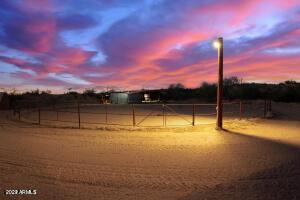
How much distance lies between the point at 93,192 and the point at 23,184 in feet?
5.49

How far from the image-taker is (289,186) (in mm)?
7566

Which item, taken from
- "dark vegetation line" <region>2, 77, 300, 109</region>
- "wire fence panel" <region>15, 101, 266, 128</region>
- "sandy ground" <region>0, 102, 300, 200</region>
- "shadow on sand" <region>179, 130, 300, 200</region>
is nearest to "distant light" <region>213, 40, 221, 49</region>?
"wire fence panel" <region>15, 101, 266, 128</region>

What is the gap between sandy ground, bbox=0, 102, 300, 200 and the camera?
7.36m

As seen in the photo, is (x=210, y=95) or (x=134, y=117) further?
(x=210, y=95)

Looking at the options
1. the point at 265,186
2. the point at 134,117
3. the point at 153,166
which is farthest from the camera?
the point at 134,117

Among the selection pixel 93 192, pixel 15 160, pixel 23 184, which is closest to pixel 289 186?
pixel 93 192

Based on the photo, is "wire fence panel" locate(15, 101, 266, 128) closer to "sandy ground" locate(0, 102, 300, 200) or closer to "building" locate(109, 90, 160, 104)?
"sandy ground" locate(0, 102, 300, 200)

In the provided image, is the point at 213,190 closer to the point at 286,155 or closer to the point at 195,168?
the point at 195,168

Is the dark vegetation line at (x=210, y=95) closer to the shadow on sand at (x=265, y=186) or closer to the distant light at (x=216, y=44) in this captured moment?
the distant light at (x=216, y=44)

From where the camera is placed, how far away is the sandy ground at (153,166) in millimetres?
7357

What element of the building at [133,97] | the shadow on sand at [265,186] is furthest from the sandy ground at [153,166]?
the building at [133,97]

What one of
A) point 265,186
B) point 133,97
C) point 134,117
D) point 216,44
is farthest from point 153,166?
point 133,97

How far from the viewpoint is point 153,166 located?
984cm

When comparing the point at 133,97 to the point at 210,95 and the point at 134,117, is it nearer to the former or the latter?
the point at 210,95
